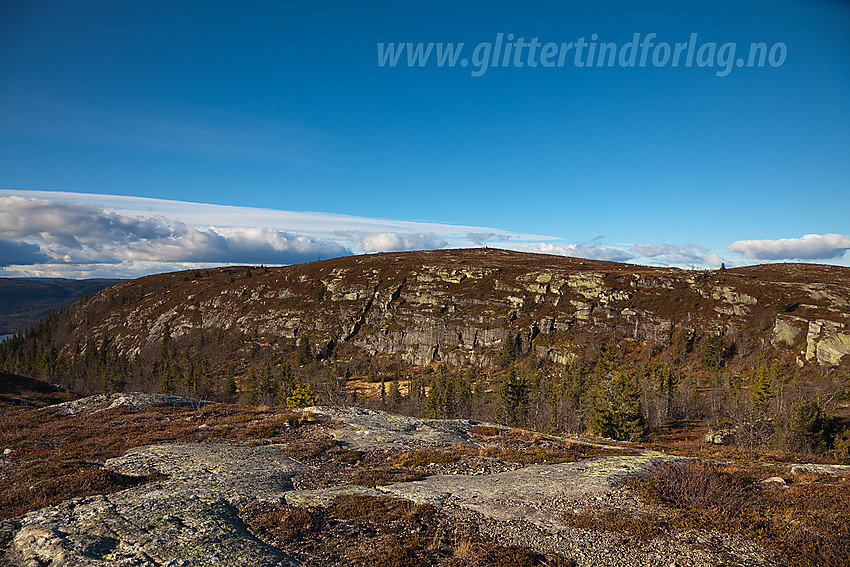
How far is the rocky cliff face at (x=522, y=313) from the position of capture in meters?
131

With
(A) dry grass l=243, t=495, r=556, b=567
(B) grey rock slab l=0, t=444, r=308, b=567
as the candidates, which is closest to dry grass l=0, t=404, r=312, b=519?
(B) grey rock slab l=0, t=444, r=308, b=567

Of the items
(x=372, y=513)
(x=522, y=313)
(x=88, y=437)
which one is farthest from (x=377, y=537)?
(x=522, y=313)

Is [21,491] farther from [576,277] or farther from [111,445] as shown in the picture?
[576,277]

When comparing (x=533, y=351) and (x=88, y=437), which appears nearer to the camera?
(x=88, y=437)

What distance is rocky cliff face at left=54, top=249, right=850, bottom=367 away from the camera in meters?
131

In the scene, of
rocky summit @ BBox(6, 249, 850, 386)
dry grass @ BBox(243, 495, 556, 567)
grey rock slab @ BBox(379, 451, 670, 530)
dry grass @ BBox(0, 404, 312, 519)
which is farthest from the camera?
rocky summit @ BBox(6, 249, 850, 386)

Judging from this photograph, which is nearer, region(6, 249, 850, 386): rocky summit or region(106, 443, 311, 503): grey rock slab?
region(106, 443, 311, 503): grey rock slab

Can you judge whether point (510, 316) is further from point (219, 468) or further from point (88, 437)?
point (219, 468)

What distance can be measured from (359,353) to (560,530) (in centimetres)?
16112

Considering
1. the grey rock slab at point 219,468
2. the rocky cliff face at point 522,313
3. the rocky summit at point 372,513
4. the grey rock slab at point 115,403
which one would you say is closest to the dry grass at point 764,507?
the rocky summit at point 372,513

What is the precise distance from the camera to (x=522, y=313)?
165 meters

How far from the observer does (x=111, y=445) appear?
2241 centimetres

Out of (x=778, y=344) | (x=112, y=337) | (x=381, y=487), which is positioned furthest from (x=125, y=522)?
(x=112, y=337)

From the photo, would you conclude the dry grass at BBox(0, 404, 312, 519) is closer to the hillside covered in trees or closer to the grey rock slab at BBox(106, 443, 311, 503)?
the grey rock slab at BBox(106, 443, 311, 503)
